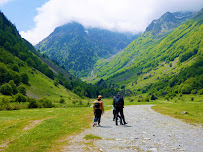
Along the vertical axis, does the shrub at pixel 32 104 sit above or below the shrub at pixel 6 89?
below

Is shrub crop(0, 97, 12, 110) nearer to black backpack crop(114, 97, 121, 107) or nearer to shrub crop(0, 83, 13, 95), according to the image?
black backpack crop(114, 97, 121, 107)

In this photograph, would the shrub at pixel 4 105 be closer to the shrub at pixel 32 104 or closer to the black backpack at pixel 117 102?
the shrub at pixel 32 104

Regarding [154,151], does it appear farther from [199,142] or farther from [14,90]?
[14,90]

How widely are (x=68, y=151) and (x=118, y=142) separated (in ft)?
16.1

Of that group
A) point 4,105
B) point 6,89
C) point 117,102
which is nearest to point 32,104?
point 4,105

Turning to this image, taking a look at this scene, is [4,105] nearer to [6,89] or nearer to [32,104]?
[32,104]

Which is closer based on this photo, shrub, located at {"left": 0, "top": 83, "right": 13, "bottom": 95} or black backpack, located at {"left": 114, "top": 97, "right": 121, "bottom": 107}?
black backpack, located at {"left": 114, "top": 97, "right": 121, "bottom": 107}

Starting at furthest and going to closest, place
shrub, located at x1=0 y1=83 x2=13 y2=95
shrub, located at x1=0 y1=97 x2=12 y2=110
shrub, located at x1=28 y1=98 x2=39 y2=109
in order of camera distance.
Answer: shrub, located at x1=0 y1=83 x2=13 y2=95, shrub, located at x1=28 y1=98 x2=39 y2=109, shrub, located at x1=0 y1=97 x2=12 y2=110

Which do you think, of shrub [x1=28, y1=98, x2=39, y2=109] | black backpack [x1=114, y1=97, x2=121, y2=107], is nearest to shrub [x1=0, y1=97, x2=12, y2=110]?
shrub [x1=28, y1=98, x2=39, y2=109]

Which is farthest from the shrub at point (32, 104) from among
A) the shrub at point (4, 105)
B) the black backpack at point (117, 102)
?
the black backpack at point (117, 102)

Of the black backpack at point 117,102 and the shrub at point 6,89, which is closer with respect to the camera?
the black backpack at point 117,102

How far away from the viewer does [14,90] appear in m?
140

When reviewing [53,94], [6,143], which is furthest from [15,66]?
[6,143]

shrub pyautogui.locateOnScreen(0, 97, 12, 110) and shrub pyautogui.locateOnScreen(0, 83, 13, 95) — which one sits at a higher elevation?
shrub pyautogui.locateOnScreen(0, 83, 13, 95)
